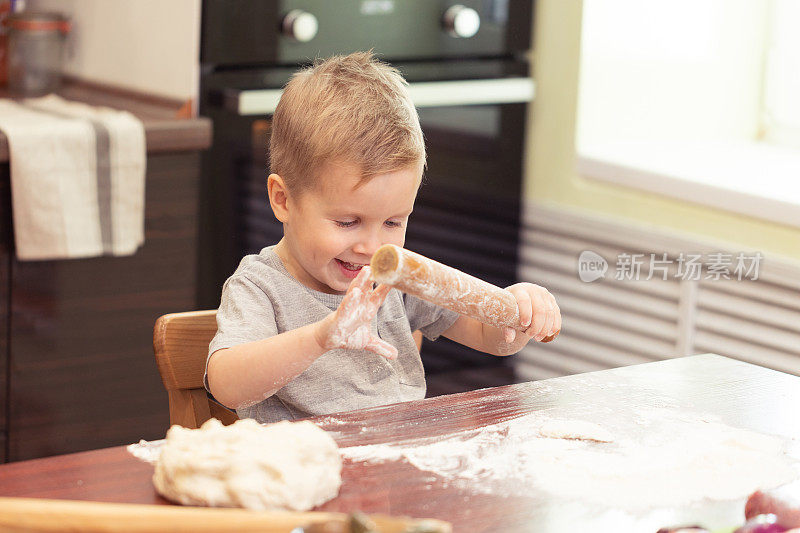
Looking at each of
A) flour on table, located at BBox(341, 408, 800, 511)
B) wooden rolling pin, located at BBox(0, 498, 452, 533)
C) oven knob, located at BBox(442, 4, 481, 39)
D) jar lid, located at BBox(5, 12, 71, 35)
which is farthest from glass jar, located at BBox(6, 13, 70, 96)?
wooden rolling pin, located at BBox(0, 498, 452, 533)

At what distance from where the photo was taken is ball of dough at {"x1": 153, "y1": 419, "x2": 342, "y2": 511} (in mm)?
863

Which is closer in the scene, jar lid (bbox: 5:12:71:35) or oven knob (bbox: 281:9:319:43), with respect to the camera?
oven knob (bbox: 281:9:319:43)

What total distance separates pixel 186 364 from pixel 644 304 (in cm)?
143

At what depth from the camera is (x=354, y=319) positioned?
1081 millimetres

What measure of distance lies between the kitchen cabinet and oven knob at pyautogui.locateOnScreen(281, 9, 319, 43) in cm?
27

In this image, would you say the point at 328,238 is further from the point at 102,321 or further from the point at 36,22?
the point at 36,22

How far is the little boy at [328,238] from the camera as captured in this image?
122 centimetres

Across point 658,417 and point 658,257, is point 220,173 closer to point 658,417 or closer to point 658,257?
point 658,257

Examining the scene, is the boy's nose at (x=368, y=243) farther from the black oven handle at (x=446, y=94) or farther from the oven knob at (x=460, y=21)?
the oven knob at (x=460, y=21)

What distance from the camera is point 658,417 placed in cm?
113

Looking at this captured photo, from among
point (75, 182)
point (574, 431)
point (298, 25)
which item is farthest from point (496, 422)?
point (298, 25)

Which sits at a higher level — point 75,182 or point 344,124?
point 344,124
